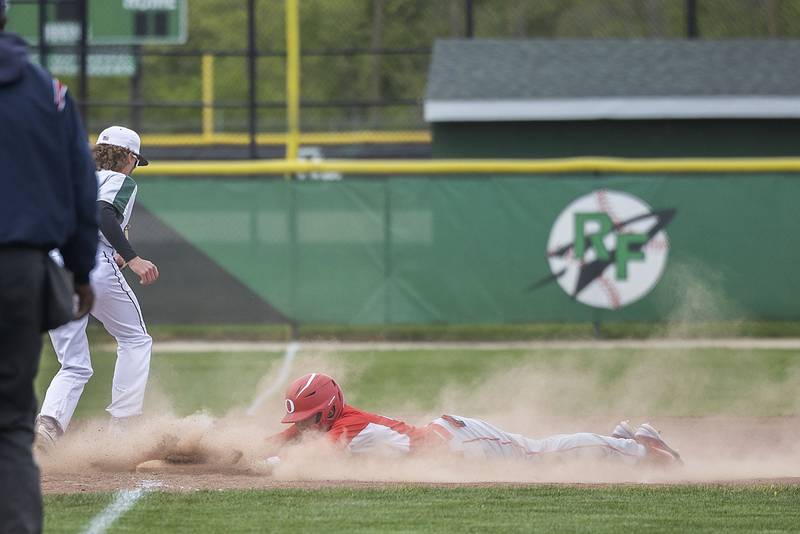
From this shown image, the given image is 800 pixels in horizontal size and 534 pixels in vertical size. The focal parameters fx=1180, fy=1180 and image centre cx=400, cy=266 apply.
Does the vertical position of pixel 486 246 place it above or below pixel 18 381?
below

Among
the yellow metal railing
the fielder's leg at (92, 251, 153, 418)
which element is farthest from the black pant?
the yellow metal railing

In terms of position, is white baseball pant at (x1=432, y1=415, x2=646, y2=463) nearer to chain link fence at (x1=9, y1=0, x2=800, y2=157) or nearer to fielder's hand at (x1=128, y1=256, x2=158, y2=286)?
fielder's hand at (x1=128, y1=256, x2=158, y2=286)

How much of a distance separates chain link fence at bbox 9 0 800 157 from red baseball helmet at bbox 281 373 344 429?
11.9 meters

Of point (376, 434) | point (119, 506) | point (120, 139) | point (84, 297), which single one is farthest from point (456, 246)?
point (84, 297)

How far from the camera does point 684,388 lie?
10883 mm

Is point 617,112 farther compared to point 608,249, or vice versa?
point 617,112

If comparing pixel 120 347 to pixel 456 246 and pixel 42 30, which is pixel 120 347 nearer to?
pixel 456 246

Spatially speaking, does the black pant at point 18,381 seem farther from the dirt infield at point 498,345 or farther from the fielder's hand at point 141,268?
the dirt infield at point 498,345

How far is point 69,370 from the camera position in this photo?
6867 millimetres

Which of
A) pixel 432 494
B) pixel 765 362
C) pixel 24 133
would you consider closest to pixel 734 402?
pixel 765 362

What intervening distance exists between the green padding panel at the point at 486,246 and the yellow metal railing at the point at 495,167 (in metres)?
0.15

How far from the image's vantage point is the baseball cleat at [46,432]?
6633 millimetres

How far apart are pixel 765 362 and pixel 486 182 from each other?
4.25 m

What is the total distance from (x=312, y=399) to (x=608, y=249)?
8.62 meters
